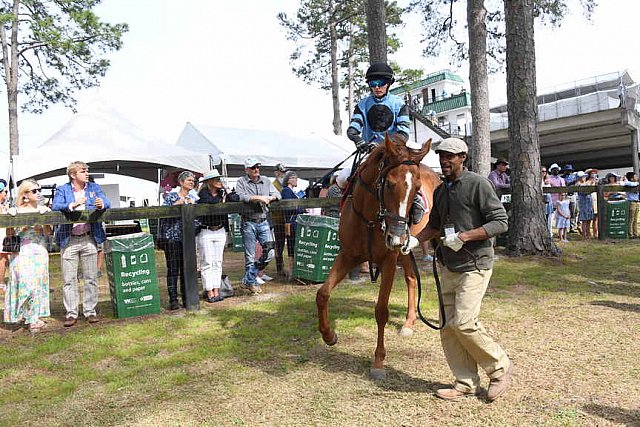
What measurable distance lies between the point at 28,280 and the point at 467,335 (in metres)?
5.10

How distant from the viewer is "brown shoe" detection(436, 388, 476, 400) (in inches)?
145

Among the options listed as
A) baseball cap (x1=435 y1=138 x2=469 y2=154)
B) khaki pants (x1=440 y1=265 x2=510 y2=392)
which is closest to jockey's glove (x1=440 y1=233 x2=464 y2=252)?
khaki pants (x1=440 y1=265 x2=510 y2=392)

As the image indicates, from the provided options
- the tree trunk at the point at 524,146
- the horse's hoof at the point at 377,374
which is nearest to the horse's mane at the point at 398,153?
the horse's hoof at the point at 377,374

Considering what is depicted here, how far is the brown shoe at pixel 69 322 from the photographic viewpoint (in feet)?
20.0

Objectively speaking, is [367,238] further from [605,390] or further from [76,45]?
[76,45]

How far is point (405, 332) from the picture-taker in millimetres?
5340

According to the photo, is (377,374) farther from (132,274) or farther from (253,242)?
(253,242)

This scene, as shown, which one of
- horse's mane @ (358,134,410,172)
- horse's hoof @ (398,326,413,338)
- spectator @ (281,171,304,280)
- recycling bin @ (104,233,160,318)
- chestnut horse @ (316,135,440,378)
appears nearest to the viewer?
chestnut horse @ (316,135,440,378)

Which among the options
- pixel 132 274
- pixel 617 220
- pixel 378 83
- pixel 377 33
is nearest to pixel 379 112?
pixel 378 83

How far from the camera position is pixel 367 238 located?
4660mm

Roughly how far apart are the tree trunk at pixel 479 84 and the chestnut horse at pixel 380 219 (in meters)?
8.97

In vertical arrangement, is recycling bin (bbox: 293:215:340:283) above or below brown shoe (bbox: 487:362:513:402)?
Answer: above

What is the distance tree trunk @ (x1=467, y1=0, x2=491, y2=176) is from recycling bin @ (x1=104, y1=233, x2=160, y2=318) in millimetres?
9393

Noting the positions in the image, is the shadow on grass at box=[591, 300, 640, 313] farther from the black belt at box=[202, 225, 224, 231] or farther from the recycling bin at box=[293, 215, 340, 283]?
the black belt at box=[202, 225, 224, 231]
